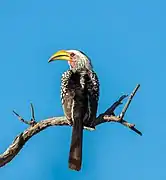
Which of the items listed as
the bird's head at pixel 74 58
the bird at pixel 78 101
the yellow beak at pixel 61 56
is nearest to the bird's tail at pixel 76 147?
the bird at pixel 78 101

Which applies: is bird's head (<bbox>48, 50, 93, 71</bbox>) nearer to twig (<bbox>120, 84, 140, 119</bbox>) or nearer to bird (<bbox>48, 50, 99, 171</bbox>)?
bird (<bbox>48, 50, 99, 171</bbox>)

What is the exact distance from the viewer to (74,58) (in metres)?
8.98

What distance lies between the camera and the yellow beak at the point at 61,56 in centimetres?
900

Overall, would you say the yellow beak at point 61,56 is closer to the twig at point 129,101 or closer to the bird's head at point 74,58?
the bird's head at point 74,58

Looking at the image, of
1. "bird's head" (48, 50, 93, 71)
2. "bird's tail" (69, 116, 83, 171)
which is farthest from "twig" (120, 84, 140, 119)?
"bird's head" (48, 50, 93, 71)

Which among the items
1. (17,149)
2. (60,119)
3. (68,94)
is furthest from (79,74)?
(17,149)

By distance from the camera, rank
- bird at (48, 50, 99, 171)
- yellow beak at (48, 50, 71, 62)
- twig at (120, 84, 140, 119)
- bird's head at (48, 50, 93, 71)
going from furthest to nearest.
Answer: yellow beak at (48, 50, 71, 62) < bird's head at (48, 50, 93, 71) < bird at (48, 50, 99, 171) < twig at (120, 84, 140, 119)

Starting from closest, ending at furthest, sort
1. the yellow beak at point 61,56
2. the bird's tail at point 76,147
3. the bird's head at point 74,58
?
the bird's tail at point 76,147, the bird's head at point 74,58, the yellow beak at point 61,56

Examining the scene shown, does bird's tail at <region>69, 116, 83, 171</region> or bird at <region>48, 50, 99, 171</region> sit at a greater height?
bird at <region>48, 50, 99, 171</region>

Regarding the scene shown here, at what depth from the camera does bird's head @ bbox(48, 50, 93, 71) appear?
862cm

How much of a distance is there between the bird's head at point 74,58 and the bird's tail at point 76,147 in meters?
1.65

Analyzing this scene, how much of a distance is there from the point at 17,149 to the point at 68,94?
110 centimetres

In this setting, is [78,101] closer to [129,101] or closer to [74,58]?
[129,101]

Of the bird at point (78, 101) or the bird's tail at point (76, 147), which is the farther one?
the bird at point (78, 101)
